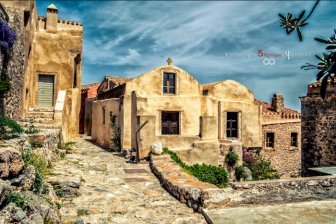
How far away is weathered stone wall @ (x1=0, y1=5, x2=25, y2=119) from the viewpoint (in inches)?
482

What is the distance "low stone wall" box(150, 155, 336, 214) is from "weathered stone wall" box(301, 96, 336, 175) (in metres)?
8.69

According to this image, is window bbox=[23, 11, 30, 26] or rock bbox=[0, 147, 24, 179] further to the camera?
window bbox=[23, 11, 30, 26]

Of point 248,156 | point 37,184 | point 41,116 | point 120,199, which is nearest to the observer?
point 37,184


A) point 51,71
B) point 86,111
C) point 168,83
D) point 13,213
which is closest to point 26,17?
point 51,71

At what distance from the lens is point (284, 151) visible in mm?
23969

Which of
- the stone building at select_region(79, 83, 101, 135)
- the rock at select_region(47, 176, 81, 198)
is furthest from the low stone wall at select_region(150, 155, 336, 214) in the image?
the stone building at select_region(79, 83, 101, 135)

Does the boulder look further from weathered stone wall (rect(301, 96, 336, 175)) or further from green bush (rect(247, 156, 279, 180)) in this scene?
green bush (rect(247, 156, 279, 180))

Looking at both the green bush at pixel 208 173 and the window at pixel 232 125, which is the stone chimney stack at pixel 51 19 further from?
the window at pixel 232 125

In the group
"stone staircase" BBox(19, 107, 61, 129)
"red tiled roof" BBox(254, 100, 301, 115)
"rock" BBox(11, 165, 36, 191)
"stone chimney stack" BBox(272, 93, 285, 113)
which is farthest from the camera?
"stone chimney stack" BBox(272, 93, 285, 113)

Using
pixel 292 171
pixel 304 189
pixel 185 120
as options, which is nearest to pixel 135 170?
pixel 304 189

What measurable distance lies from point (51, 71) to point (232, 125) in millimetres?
12432

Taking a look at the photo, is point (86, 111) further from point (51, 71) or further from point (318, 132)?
point (318, 132)

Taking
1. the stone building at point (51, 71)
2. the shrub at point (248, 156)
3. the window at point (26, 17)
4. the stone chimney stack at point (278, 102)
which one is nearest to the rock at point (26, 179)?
the stone building at point (51, 71)

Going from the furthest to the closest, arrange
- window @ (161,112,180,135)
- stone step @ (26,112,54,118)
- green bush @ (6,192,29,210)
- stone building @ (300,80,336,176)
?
window @ (161,112,180,135), stone step @ (26,112,54,118), stone building @ (300,80,336,176), green bush @ (6,192,29,210)
